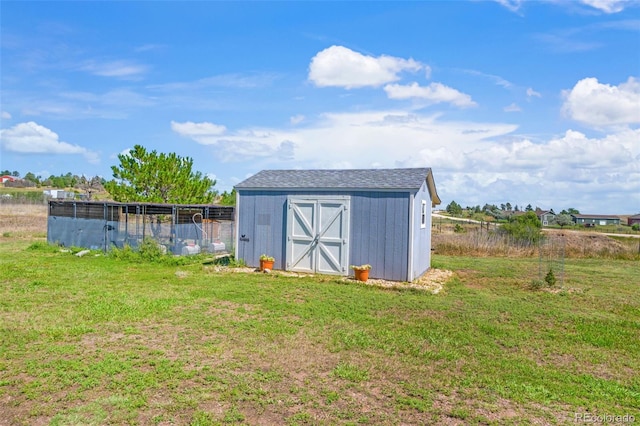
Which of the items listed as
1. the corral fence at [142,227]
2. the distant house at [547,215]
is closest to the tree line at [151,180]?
the corral fence at [142,227]

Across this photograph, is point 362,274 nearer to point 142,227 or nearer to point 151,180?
point 142,227

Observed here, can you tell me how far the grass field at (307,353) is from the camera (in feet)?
12.0

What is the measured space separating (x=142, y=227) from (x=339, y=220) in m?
7.70

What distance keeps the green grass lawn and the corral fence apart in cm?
429

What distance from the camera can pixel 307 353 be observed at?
5.01 meters

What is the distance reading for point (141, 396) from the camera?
381 centimetres

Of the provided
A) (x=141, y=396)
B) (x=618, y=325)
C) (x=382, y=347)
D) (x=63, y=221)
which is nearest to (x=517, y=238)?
(x=618, y=325)

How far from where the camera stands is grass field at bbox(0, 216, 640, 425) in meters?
3.66

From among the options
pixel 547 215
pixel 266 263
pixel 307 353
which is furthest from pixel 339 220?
pixel 547 215

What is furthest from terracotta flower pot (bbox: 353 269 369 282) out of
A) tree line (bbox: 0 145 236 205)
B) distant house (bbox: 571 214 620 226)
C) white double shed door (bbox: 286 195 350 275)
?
distant house (bbox: 571 214 620 226)

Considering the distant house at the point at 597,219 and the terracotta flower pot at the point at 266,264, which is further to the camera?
the distant house at the point at 597,219

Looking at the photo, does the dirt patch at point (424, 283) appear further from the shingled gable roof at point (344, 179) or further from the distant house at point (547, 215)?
the distant house at point (547, 215)

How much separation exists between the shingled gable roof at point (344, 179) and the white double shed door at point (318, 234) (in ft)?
1.28

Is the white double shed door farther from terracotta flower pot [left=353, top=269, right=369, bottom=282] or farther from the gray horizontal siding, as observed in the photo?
terracotta flower pot [left=353, top=269, right=369, bottom=282]
